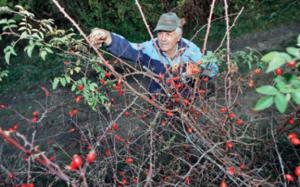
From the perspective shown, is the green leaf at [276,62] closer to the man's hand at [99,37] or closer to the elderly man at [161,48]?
the man's hand at [99,37]

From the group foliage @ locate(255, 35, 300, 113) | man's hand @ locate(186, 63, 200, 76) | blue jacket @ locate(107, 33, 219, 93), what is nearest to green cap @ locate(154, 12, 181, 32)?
blue jacket @ locate(107, 33, 219, 93)

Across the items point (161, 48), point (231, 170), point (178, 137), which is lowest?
point (178, 137)

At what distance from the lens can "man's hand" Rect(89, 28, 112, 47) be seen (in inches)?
106

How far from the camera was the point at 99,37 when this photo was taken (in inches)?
110

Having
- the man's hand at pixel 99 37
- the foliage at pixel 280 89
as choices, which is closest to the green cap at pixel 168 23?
the man's hand at pixel 99 37

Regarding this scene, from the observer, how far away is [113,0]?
664cm

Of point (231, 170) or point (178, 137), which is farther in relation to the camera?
point (178, 137)

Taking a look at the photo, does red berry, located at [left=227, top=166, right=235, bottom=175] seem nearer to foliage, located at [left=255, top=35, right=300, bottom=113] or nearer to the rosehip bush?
the rosehip bush

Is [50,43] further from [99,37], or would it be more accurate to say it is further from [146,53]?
[146,53]

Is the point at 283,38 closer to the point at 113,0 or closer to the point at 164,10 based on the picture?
the point at 164,10

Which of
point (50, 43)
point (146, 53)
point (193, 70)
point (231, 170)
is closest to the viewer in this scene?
point (231, 170)

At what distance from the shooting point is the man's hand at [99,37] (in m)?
2.69

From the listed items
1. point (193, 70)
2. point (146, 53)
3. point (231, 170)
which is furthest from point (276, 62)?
point (146, 53)

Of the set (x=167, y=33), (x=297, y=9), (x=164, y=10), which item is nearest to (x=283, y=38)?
(x=297, y=9)
